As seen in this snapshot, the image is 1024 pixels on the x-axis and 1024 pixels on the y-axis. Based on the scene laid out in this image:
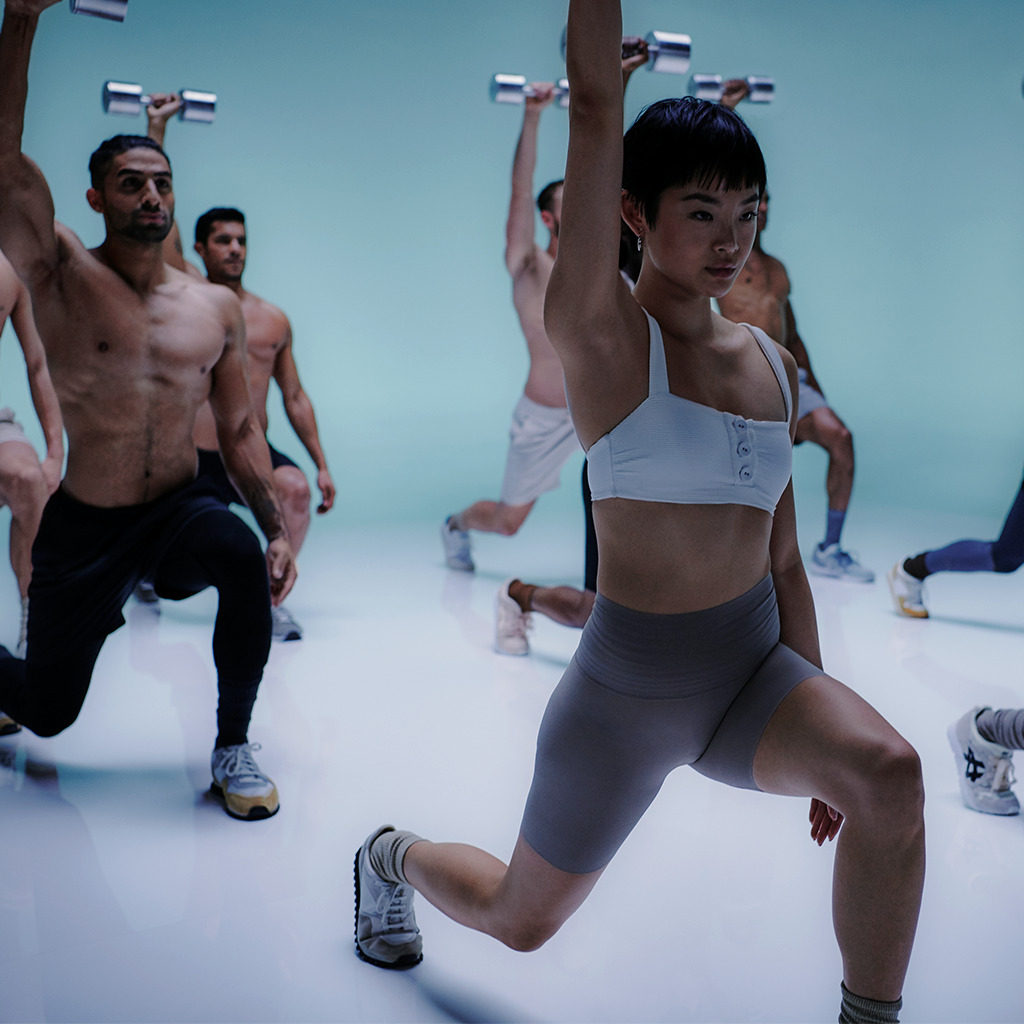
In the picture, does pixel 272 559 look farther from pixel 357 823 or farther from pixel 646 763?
pixel 646 763

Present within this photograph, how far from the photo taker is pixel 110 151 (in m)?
2.95

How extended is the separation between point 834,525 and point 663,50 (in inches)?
128

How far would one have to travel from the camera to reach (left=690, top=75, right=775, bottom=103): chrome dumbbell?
3.44m

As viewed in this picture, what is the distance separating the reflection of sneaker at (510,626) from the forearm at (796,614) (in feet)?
7.95

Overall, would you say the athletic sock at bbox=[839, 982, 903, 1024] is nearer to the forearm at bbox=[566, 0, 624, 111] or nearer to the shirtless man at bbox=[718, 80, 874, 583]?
the forearm at bbox=[566, 0, 624, 111]

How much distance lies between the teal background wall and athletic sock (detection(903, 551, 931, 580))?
3.13m

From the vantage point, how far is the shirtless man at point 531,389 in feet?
14.9

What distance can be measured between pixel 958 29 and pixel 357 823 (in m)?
8.39

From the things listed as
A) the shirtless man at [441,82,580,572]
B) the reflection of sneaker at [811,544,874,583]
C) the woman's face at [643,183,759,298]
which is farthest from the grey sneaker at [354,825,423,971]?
the reflection of sneaker at [811,544,874,583]

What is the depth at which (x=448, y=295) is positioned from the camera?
28.9 ft

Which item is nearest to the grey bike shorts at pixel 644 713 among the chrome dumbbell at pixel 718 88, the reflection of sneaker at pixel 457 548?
the chrome dumbbell at pixel 718 88

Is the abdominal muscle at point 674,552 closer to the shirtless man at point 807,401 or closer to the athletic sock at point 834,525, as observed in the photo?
the shirtless man at point 807,401

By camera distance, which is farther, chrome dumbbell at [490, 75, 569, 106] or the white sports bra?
chrome dumbbell at [490, 75, 569, 106]

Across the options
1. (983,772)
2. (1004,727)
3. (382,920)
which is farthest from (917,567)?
(382,920)
